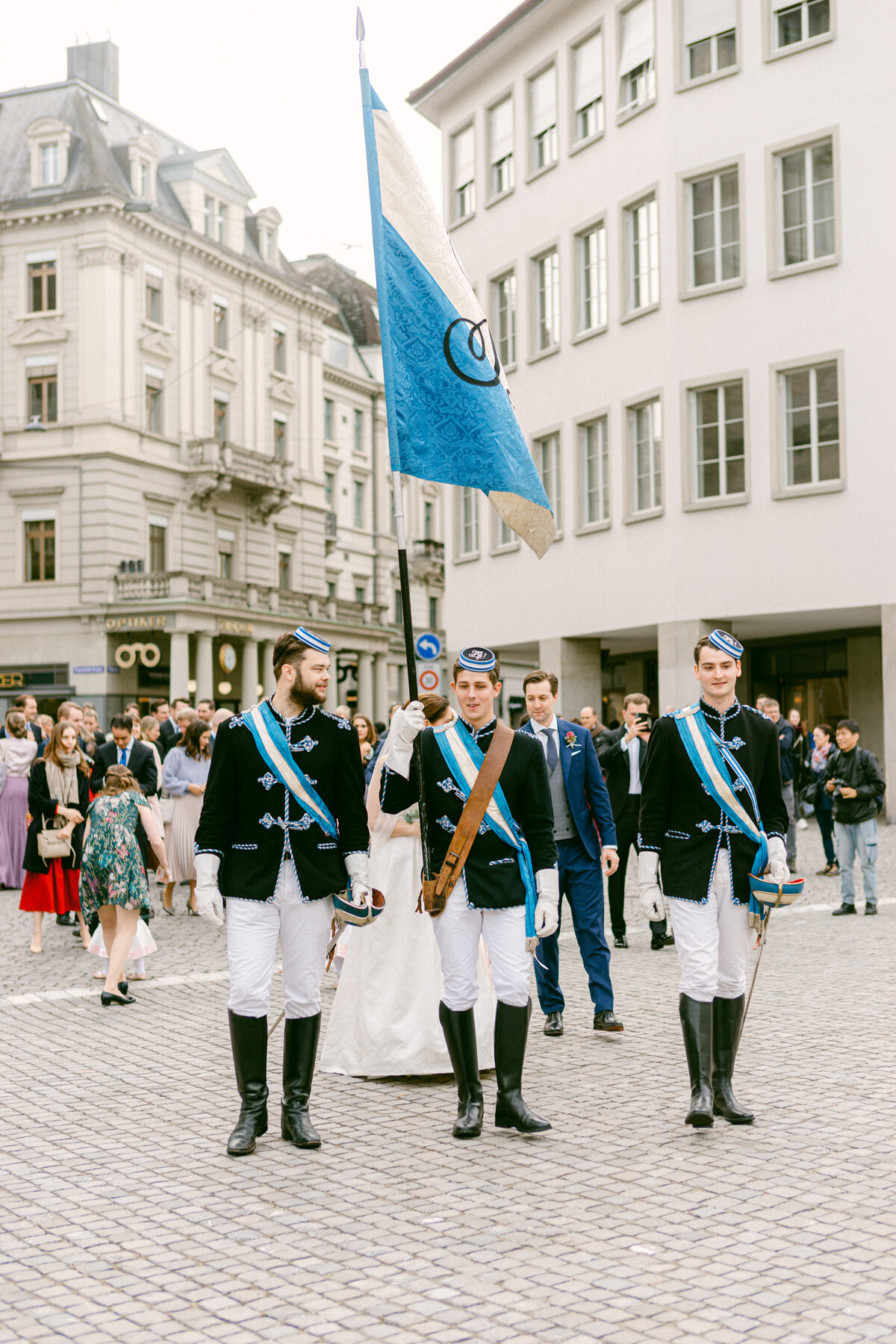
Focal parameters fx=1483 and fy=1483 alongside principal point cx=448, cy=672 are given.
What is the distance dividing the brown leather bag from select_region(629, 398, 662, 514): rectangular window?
820 inches

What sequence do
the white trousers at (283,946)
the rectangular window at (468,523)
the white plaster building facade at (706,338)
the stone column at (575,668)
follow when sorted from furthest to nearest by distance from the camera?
the rectangular window at (468,523)
the stone column at (575,668)
the white plaster building facade at (706,338)
the white trousers at (283,946)

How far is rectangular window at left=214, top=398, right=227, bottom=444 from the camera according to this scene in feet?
157

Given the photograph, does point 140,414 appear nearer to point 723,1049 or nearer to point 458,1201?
point 723,1049

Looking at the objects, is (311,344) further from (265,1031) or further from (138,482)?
(265,1031)

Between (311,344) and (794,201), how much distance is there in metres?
30.6

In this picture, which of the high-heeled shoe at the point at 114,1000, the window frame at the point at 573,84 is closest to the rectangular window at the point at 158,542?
the window frame at the point at 573,84

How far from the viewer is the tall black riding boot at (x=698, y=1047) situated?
590 centimetres

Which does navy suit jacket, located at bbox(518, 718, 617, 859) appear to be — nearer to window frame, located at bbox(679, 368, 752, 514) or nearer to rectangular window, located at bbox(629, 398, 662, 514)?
window frame, located at bbox(679, 368, 752, 514)

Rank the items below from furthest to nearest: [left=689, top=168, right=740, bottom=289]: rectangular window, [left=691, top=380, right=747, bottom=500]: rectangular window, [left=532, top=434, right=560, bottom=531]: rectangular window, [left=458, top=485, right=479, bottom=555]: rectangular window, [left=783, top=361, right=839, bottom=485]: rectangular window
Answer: [left=458, top=485, right=479, bottom=555]: rectangular window, [left=532, top=434, right=560, bottom=531]: rectangular window, [left=689, top=168, right=740, bottom=289]: rectangular window, [left=691, top=380, right=747, bottom=500]: rectangular window, [left=783, top=361, right=839, bottom=485]: rectangular window

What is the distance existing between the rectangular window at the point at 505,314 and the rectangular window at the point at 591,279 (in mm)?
2353

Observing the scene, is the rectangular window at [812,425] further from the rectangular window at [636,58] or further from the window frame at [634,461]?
the rectangular window at [636,58]

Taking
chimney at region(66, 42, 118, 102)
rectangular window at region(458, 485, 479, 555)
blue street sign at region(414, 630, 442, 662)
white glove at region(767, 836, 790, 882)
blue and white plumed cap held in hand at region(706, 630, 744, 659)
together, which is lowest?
white glove at region(767, 836, 790, 882)

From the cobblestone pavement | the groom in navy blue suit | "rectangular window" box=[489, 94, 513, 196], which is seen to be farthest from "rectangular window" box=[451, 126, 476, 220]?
the cobblestone pavement

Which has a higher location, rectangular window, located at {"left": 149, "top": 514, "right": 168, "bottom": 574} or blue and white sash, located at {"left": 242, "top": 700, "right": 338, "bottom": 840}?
rectangular window, located at {"left": 149, "top": 514, "right": 168, "bottom": 574}
